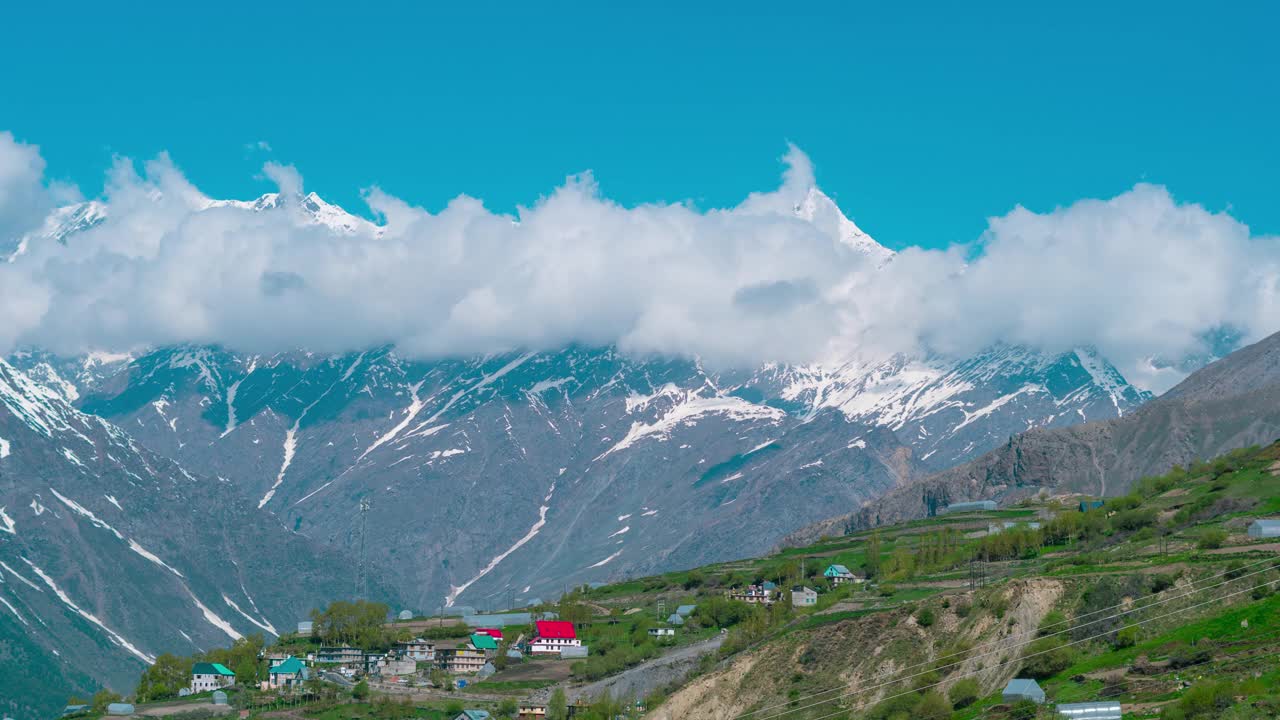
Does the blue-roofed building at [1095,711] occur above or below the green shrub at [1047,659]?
below

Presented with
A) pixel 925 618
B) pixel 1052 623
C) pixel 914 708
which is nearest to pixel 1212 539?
pixel 1052 623

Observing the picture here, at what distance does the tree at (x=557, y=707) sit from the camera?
185 m

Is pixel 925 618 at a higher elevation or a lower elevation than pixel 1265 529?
lower

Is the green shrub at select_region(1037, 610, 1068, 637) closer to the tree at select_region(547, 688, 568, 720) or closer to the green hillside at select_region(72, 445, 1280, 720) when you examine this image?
the green hillside at select_region(72, 445, 1280, 720)

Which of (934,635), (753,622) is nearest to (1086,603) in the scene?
(934,635)

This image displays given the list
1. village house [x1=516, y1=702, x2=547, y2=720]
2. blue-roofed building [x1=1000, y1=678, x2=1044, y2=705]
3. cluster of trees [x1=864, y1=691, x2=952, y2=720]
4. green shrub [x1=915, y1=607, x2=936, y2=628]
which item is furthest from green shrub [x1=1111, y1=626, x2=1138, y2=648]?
village house [x1=516, y1=702, x2=547, y2=720]

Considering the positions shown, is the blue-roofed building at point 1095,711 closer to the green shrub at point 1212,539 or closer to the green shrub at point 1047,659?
the green shrub at point 1047,659

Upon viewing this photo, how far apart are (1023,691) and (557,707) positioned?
6873 centimetres

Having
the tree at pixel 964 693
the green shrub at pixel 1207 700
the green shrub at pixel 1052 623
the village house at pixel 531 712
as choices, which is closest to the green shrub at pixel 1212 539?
the green shrub at pixel 1052 623

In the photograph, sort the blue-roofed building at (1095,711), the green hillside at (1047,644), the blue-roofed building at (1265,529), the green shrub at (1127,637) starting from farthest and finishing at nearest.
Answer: the blue-roofed building at (1265,529) → the green shrub at (1127,637) → the green hillside at (1047,644) → the blue-roofed building at (1095,711)

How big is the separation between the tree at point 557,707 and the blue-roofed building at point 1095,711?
253 ft

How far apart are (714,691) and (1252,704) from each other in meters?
69.0

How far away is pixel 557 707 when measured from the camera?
18762 cm

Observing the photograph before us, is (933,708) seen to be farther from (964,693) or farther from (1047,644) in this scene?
(1047,644)
